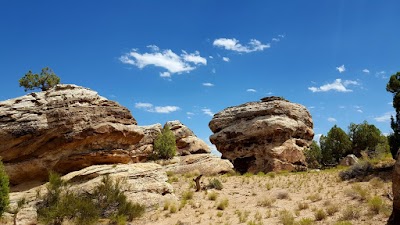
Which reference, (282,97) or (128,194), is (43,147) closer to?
(128,194)

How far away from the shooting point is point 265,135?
147 feet

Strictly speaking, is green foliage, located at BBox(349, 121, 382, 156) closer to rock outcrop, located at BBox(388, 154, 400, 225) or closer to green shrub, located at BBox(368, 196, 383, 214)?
green shrub, located at BBox(368, 196, 383, 214)

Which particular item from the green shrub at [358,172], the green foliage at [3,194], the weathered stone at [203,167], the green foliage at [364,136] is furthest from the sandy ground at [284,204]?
the green foliage at [364,136]

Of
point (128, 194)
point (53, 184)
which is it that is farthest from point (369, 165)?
point (53, 184)

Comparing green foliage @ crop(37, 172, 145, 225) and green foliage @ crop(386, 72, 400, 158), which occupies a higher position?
green foliage @ crop(386, 72, 400, 158)

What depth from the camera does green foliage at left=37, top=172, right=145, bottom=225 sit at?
2053 cm

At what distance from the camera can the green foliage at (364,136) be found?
4878 centimetres

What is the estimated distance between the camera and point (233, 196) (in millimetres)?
25641

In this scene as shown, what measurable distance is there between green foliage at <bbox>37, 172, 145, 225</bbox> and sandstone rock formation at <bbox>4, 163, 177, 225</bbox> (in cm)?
68

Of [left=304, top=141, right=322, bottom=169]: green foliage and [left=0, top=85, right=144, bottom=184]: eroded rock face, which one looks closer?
[left=0, top=85, right=144, bottom=184]: eroded rock face

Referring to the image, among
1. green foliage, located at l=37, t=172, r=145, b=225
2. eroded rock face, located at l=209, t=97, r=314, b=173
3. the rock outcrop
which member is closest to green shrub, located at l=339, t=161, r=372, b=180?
eroded rock face, located at l=209, t=97, r=314, b=173

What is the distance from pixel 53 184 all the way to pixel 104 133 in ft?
20.0

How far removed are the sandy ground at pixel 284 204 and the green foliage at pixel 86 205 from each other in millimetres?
1255

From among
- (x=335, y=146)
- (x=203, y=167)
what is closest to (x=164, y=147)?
(x=203, y=167)
